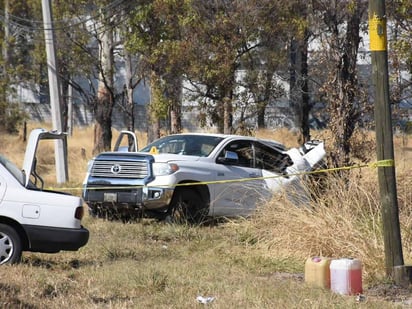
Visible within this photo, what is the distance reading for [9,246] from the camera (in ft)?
30.4

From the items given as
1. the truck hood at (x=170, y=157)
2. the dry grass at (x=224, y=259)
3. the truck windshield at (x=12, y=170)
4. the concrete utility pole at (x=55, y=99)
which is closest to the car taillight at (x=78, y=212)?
the dry grass at (x=224, y=259)

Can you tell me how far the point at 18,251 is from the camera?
30.4 ft

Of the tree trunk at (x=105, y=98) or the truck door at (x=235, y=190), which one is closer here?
the truck door at (x=235, y=190)

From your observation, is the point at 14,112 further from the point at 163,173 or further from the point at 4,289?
the point at 4,289

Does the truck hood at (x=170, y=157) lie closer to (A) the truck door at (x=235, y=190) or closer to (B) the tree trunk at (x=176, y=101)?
(A) the truck door at (x=235, y=190)

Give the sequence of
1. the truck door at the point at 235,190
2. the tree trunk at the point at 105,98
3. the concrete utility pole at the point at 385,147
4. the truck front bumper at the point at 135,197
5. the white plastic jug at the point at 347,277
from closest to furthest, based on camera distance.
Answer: the white plastic jug at the point at 347,277 → the concrete utility pole at the point at 385,147 → the truck front bumper at the point at 135,197 → the truck door at the point at 235,190 → the tree trunk at the point at 105,98

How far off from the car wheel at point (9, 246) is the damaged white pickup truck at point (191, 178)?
3681 millimetres

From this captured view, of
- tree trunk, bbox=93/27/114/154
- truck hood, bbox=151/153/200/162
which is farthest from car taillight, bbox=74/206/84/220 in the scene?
tree trunk, bbox=93/27/114/154

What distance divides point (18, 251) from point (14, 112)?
31984mm

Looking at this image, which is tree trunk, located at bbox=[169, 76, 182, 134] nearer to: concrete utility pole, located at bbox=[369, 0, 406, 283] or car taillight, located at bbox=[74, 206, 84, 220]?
car taillight, located at bbox=[74, 206, 84, 220]

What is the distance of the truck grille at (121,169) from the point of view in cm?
1300

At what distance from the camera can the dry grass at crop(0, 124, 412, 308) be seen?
7.56m

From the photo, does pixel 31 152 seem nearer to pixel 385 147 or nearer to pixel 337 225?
pixel 337 225

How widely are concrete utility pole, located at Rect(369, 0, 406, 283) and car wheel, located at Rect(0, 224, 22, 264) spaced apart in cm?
421
